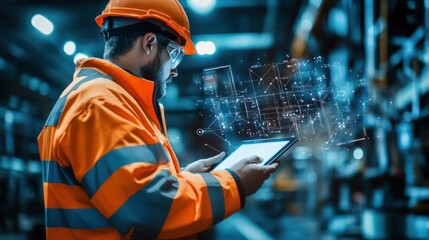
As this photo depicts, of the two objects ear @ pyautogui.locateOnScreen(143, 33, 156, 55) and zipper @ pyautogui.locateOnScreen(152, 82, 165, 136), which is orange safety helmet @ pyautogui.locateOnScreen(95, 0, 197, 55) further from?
zipper @ pyautogui.locateOnScreen(152, 82, 165, 136)

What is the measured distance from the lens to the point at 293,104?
65.2 inches

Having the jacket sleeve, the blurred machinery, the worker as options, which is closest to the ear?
the worker

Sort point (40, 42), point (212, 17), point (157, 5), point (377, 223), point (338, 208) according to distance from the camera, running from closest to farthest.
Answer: point (157, 5), point (377, 223), point (212, 17), point (40, 42), point (338, 208)

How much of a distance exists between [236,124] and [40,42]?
16.8 feet

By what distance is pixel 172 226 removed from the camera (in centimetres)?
131

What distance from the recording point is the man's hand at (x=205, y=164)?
177cm

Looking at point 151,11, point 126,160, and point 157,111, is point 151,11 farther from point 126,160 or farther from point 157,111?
point 126,160

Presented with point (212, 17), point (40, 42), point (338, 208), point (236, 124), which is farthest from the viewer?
point (338, 208)

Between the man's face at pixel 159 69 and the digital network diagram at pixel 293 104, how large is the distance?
20 cm

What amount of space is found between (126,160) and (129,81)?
1.13ft

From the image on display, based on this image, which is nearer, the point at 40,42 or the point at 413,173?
the point at 413,173

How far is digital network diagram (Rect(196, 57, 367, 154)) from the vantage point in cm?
162

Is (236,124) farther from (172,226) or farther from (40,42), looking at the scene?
(40,42)

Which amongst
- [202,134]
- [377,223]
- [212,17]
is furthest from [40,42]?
[202,134]
